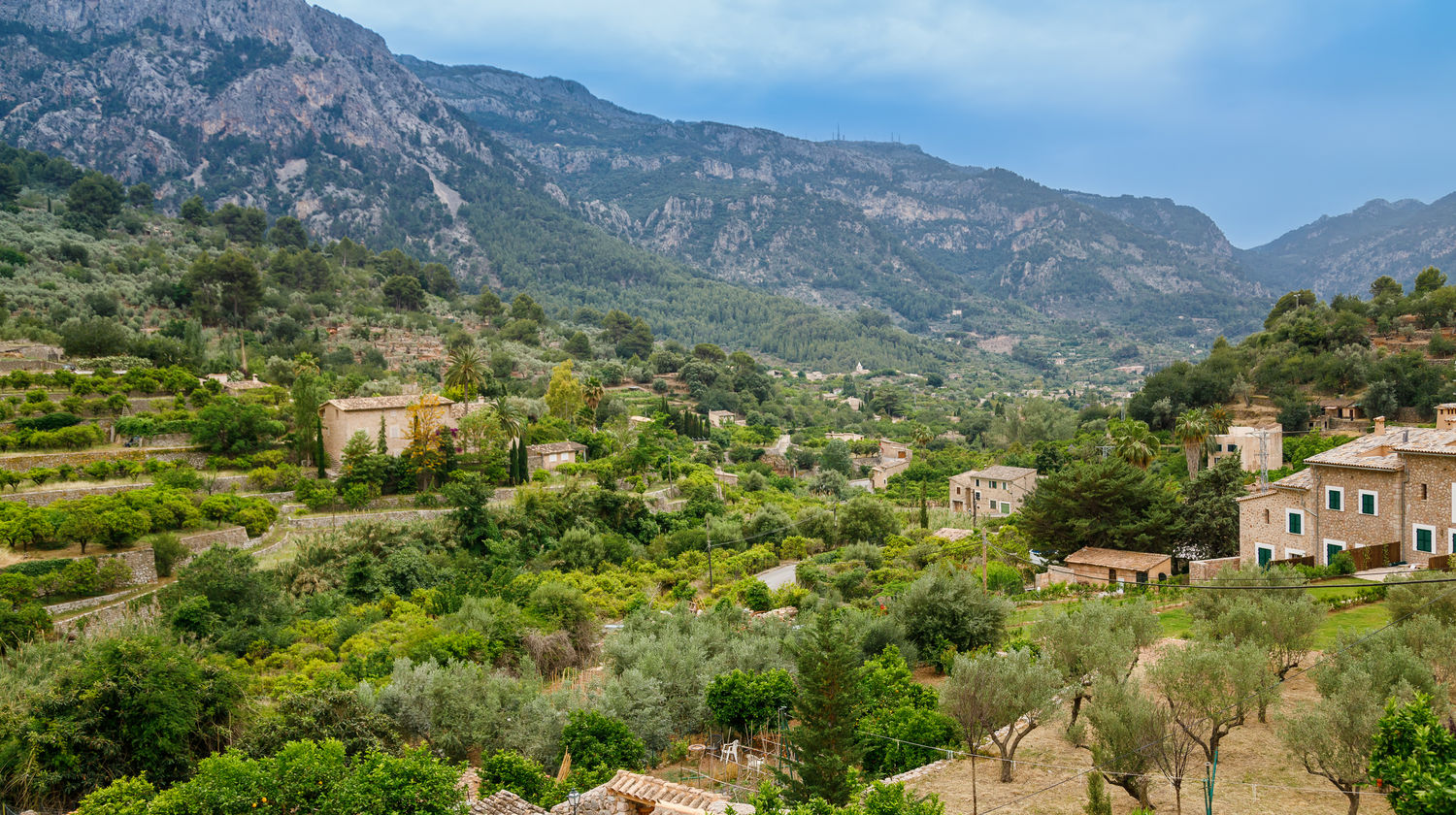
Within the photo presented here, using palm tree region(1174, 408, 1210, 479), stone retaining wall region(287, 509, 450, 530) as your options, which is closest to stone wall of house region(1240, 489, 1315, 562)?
palm tree region(1174, 408, 1210, 479)

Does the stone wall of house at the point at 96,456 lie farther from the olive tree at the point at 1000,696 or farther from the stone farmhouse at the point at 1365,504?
the stone farmhouse at the point at 1365,504

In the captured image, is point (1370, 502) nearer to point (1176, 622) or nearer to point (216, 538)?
point (1176, 622)

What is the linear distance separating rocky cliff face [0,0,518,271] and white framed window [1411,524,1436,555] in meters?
144

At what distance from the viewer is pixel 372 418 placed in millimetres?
37500

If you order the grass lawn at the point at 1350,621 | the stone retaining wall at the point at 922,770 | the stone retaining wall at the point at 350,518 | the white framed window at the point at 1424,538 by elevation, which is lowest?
the stone retaining wall at the point at 922,770

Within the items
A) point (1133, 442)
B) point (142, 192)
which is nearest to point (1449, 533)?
point (1133, 442)

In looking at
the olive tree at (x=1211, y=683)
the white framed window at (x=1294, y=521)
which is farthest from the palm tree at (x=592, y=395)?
the olive tree at (x=1211, y=683)

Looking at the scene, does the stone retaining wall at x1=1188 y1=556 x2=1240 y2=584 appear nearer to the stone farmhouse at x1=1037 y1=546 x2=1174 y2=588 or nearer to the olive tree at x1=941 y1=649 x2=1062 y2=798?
the stone farmhouse at x1=1037 y1=546 x2=1174 y2=588

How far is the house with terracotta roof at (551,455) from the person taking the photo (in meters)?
42.1

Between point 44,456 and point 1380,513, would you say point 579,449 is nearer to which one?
point 44,456

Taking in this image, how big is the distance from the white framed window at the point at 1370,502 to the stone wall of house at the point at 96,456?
127ft

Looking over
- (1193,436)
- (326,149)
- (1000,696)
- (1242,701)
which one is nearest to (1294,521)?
(1193,436)

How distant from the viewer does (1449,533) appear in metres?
21.2

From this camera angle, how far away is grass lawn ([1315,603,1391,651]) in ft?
56.6
